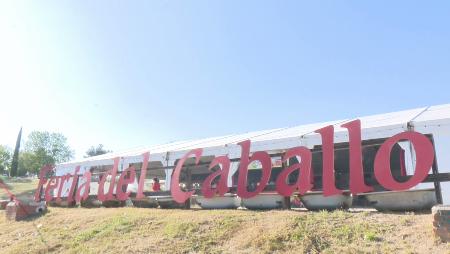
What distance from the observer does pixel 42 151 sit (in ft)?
216

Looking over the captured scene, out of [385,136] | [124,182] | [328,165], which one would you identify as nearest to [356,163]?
[328,165]

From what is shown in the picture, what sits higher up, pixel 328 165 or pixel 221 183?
pixel 328 165

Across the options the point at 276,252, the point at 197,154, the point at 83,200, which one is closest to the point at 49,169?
the point at 83,200

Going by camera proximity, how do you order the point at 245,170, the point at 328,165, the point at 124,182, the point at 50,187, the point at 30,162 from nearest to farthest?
the point at 328,165 → the point at 245,170 → the point at 124,182 → the point at 50,187 → the point at 30,162

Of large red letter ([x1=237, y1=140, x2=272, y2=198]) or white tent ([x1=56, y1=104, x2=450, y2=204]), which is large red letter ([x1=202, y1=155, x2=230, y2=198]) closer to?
large red letter ([x1=237, y1=140, x2=272, y2=198])

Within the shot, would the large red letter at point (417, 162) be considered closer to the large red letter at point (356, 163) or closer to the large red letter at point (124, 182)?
the large red letter at point (356, 163)

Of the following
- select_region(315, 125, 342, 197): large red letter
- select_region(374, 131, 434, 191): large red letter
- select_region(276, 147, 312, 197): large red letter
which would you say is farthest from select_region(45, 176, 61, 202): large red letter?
select_region(374, 131, 434, 191): large red letter

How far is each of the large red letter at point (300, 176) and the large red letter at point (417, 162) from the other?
1.53 m

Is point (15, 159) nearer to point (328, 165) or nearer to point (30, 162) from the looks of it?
point (30, 162)

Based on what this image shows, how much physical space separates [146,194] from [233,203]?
10.1ft

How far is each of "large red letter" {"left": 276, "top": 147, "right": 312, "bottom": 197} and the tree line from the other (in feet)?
204

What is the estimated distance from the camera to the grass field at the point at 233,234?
623 centimetres

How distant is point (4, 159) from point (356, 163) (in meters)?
74.2

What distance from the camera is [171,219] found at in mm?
9086
